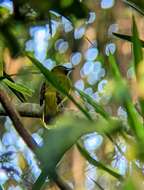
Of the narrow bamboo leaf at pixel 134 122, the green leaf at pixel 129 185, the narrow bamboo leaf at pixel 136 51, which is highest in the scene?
the narrow bamboo leaf at pixel 136 51

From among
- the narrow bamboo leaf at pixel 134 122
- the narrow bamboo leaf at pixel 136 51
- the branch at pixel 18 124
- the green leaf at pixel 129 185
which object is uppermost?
the narrow bamboo leaf at pixel 136 51

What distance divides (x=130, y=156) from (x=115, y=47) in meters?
2.70

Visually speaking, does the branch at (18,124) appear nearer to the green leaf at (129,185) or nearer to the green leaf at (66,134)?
the green leaf at (66,134)

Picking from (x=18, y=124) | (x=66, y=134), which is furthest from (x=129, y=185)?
(x=18, y=124)

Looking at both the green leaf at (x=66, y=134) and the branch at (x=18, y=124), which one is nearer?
the green leaf at (x=66, y=134)

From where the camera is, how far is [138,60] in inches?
19.8

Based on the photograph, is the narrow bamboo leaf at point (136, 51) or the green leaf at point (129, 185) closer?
the green leaf at point (129, 185)

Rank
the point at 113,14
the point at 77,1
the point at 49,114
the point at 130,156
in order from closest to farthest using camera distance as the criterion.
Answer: the point at 130,156
the point at 77,1
the point at 49,114
the point at 113,14

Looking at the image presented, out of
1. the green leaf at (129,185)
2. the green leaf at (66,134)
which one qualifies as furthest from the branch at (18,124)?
the green leaf at (129,185)

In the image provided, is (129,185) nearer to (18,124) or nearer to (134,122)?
(134,122)

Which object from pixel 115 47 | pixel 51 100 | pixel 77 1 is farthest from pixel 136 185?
pixel 115 47

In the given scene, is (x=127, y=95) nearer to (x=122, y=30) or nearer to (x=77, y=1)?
(x=77, y=1)

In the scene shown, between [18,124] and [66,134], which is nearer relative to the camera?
[66,134]

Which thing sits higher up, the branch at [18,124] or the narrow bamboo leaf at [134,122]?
the narrow bamboo leaf at [134,122]
